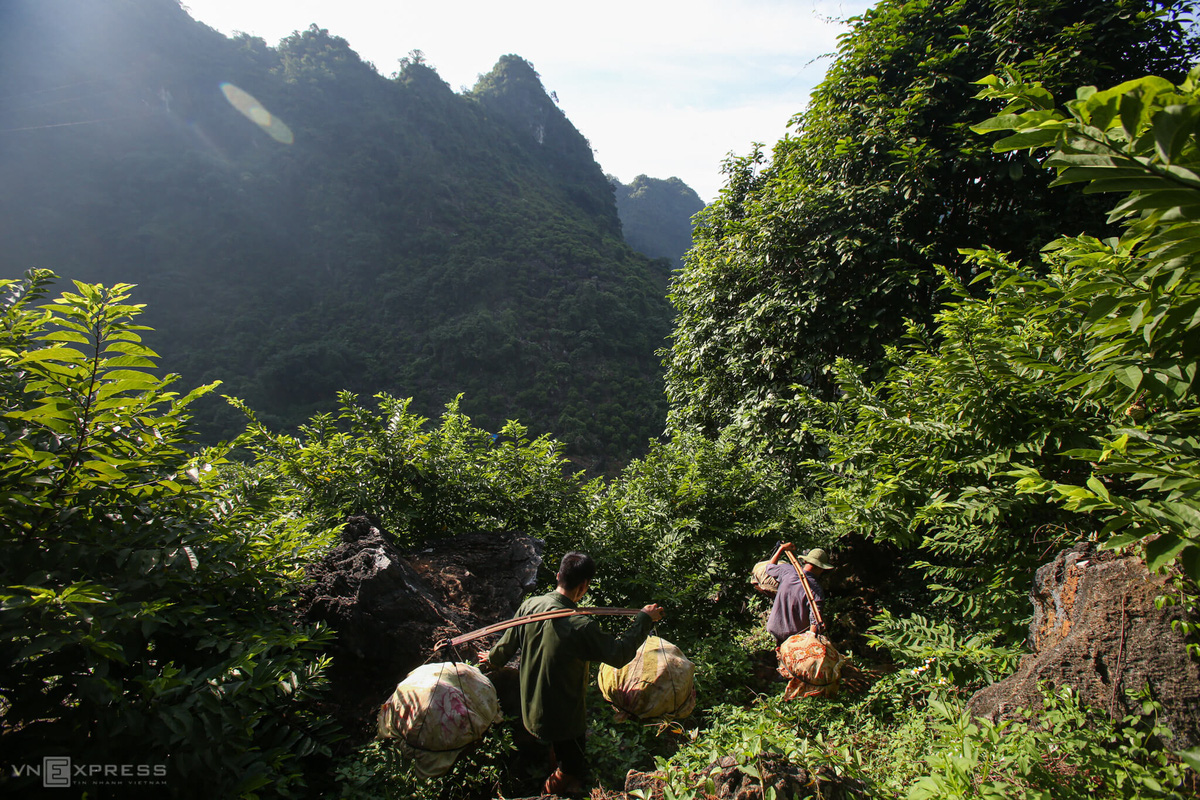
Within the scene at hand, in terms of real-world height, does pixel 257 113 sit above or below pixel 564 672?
above

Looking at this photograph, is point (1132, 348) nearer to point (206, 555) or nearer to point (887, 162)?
point (206, 555)

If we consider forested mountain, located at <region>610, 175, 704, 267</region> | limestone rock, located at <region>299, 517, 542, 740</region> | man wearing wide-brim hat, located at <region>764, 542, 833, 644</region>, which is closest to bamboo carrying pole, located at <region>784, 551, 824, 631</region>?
man wearing wide-brim hat, located at <region>764, 542, 833, 644</region>

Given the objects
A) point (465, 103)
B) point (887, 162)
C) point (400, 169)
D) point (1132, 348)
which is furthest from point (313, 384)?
point (465, 103)

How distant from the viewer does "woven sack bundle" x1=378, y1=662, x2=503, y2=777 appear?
2.40 meters

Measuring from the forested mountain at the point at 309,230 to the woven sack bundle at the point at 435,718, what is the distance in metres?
25.5

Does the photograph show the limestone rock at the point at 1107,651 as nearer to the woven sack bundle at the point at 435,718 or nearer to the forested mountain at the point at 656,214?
the woven sack bundle at the point at 435,718

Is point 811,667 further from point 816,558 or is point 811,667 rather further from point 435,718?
point 435,718

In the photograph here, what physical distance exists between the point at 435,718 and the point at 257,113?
64.5 meters

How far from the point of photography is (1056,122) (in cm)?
121

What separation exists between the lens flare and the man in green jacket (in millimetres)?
60887

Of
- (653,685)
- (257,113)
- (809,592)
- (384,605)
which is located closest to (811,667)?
(809,592)

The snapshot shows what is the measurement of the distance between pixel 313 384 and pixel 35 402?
1342 inches

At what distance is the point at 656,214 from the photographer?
90875 millimetres

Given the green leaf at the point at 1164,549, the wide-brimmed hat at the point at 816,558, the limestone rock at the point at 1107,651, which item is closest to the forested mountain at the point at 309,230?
the wide-brimmed hat at the point at 816,558
